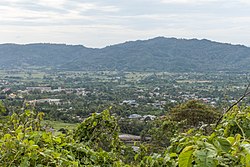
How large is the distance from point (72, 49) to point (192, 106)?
136237mm

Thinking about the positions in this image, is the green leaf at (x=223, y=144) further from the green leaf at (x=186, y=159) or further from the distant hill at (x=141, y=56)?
the distant hill at (x=141, y=56)

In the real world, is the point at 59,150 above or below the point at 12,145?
below

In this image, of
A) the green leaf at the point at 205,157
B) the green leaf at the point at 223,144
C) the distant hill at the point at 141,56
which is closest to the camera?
the green leaf at the point at 205,157

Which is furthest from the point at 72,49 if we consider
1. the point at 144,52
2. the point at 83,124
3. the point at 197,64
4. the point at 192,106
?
the point at 83,124

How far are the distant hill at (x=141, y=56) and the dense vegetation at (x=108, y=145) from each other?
104 meters

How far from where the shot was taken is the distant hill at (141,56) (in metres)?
114

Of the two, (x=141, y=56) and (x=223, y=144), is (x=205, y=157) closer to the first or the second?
(x=223, y=144)

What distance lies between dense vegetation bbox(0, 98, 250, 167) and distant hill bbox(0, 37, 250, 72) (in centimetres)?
10426

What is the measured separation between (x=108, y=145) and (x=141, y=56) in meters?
118

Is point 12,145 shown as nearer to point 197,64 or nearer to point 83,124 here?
point 83,124

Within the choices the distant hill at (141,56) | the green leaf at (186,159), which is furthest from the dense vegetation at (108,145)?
the distant hill at (141,56)

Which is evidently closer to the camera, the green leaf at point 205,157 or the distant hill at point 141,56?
the green leaf at point 205,157

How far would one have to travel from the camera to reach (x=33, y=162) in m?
1.97

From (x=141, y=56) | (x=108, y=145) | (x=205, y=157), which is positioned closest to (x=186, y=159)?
(x=205, y=157)
